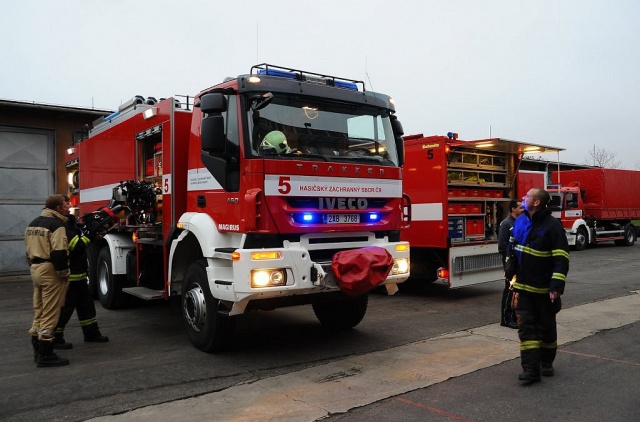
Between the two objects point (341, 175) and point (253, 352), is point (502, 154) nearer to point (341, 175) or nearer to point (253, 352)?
point (341, 175)

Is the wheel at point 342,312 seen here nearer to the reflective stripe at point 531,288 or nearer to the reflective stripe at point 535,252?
the reflective stripe at point 531,288

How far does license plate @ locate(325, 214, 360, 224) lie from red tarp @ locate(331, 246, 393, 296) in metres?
0.37

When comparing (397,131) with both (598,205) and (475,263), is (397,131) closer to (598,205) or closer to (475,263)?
(475,263)

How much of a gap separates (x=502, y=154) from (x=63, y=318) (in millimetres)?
8517

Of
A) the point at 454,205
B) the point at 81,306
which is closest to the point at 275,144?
the point at 81,306

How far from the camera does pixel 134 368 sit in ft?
18.1

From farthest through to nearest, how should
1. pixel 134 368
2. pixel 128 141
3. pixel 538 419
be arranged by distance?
1. pixel 128 141
2. pixel 134 368
3. pixel 538 419

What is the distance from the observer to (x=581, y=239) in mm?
21172

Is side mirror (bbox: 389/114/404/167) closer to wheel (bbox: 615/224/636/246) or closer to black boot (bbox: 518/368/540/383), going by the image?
black boot (bbox: 518/368/540/383)

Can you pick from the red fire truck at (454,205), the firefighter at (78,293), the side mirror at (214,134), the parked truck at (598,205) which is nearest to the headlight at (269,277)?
the side mirror at (214,134)

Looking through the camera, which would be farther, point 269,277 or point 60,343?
point 60,343

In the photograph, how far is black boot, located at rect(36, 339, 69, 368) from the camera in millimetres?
5578

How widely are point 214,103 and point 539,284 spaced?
369 cm

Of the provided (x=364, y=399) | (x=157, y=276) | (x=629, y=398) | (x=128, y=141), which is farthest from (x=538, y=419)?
(x=128, y=141)
